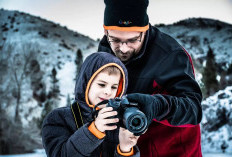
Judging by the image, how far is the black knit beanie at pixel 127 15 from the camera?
58.0 inches

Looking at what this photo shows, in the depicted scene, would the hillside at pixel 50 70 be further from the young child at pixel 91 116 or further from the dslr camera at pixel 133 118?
the dslr camera at pixel 133 118

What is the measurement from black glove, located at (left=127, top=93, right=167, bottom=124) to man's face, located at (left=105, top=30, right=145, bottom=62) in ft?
1.69

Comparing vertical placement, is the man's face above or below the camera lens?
above

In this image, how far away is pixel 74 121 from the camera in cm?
132

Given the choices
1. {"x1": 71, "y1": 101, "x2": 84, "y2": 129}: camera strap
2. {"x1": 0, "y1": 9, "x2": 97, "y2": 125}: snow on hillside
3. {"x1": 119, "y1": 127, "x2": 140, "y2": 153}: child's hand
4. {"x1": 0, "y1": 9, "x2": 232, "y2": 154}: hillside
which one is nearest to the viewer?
{"x1": 119, "y1": 127, "x2": 140, "y2": 153}: child's hand

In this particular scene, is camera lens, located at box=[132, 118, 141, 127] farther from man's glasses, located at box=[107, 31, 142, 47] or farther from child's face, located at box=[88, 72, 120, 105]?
Answer: man's glasses, located at box=[107, 31, 142, 47]

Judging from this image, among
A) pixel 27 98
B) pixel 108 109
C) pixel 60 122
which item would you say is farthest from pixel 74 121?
pixel 27 98

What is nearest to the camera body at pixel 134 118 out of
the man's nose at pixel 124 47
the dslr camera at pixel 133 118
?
the dslr camera at pixel 133 118

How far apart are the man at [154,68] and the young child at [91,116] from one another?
219 millimetres

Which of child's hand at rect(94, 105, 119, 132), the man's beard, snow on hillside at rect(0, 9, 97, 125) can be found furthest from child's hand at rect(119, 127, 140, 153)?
snow on hillside at rect(0, 9, 97, 125)

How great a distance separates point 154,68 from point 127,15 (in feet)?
1.39

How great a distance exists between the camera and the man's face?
4.90ft

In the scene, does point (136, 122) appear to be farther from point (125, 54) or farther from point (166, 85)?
point (125, 54)

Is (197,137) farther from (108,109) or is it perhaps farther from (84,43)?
(84,43)
